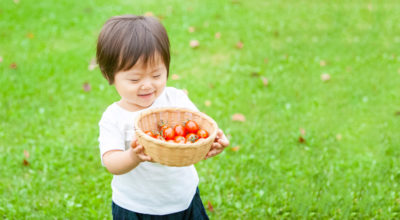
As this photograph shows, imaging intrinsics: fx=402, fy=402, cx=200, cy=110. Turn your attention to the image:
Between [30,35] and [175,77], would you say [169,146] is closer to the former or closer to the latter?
[175,77]

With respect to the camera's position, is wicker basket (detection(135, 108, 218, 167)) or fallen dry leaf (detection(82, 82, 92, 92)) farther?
fallen dry leaf (detection(82, 82, 92, 92))

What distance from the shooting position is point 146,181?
2010mm

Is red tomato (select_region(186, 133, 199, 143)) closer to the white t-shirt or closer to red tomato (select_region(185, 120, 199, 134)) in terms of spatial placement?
red tomato (select_region(185, 120, 199, 134))

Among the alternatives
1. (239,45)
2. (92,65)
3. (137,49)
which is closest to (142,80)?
(137,49)

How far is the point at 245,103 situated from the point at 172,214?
2.38 m

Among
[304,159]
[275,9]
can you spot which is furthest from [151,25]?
[275,9]

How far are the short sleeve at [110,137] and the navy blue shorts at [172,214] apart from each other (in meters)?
0.39

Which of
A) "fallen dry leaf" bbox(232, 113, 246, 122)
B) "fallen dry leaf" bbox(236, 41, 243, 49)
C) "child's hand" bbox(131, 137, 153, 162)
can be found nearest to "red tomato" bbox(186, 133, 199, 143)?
"child's hand" bbox(131, 137, 153, 162)

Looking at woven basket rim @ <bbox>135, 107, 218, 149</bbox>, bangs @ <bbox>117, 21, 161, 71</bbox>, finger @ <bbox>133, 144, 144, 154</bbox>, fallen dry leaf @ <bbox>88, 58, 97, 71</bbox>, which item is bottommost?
fallen dry leaf @ <bbox>88, 58, 97, 71</bbox>

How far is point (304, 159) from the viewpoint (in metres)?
3.54

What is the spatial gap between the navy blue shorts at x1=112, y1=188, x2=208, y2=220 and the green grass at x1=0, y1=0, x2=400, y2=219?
0.74 m

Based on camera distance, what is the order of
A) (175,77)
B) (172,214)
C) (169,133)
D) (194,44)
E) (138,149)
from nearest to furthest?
(138,149) → (169,133) → (172,214) → (175,77) → (194,44)

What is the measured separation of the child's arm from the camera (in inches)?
67.4

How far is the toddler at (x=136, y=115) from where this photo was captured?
1809 mm
